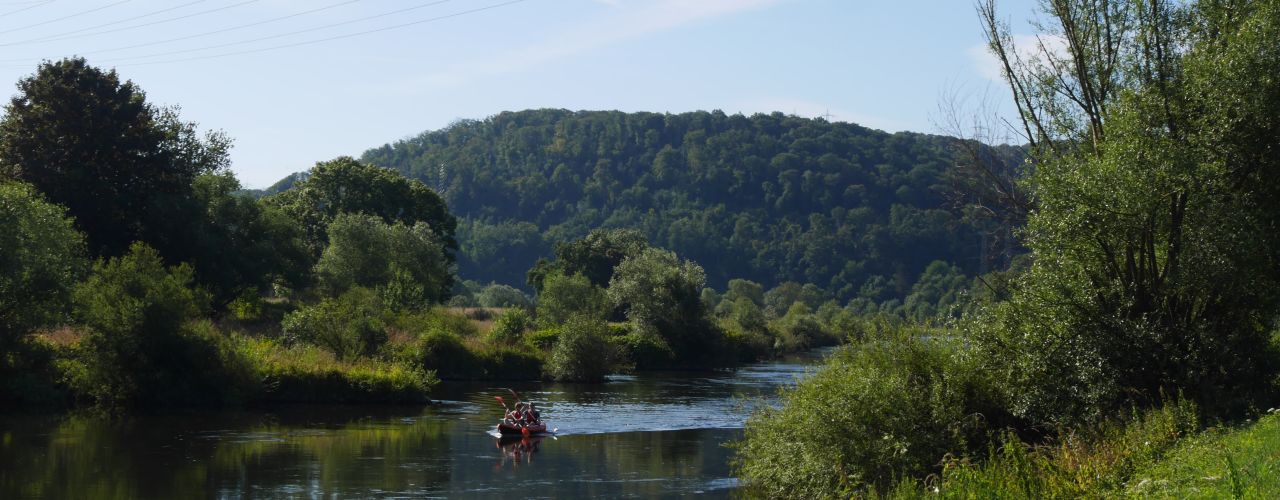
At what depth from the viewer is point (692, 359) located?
7581 cm

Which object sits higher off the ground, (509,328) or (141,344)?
(509,328)

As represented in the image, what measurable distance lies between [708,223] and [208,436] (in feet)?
521

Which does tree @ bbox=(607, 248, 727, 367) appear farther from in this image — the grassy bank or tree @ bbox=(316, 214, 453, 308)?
the grassy bank

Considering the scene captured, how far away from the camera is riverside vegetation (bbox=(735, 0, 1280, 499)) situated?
2088cm

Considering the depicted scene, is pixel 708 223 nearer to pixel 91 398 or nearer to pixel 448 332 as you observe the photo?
pixel 448 332

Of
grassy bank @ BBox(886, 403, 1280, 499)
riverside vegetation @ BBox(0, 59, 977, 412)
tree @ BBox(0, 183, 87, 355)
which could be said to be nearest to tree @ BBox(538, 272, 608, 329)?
riverside vegetation @ BBox(0, 59, 977, 412)

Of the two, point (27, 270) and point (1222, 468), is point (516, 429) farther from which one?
point (1222, 468)

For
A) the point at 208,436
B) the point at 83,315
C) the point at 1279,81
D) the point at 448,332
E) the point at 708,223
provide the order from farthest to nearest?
1. the point at 708,223
2. the point at 448,332
3. the point at 83,315
4. the point at 208,436
5. the point at 1279,81

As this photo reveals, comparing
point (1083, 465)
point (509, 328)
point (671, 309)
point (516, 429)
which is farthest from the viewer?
point (671, 309)

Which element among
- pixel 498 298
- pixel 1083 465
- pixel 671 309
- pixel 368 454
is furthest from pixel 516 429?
pixel 498 298

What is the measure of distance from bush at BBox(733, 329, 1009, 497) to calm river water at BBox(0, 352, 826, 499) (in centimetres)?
163

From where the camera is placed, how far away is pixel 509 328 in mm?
66312

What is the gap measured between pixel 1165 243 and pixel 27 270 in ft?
111

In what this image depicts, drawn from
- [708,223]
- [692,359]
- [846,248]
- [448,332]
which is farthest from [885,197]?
[448,332]
